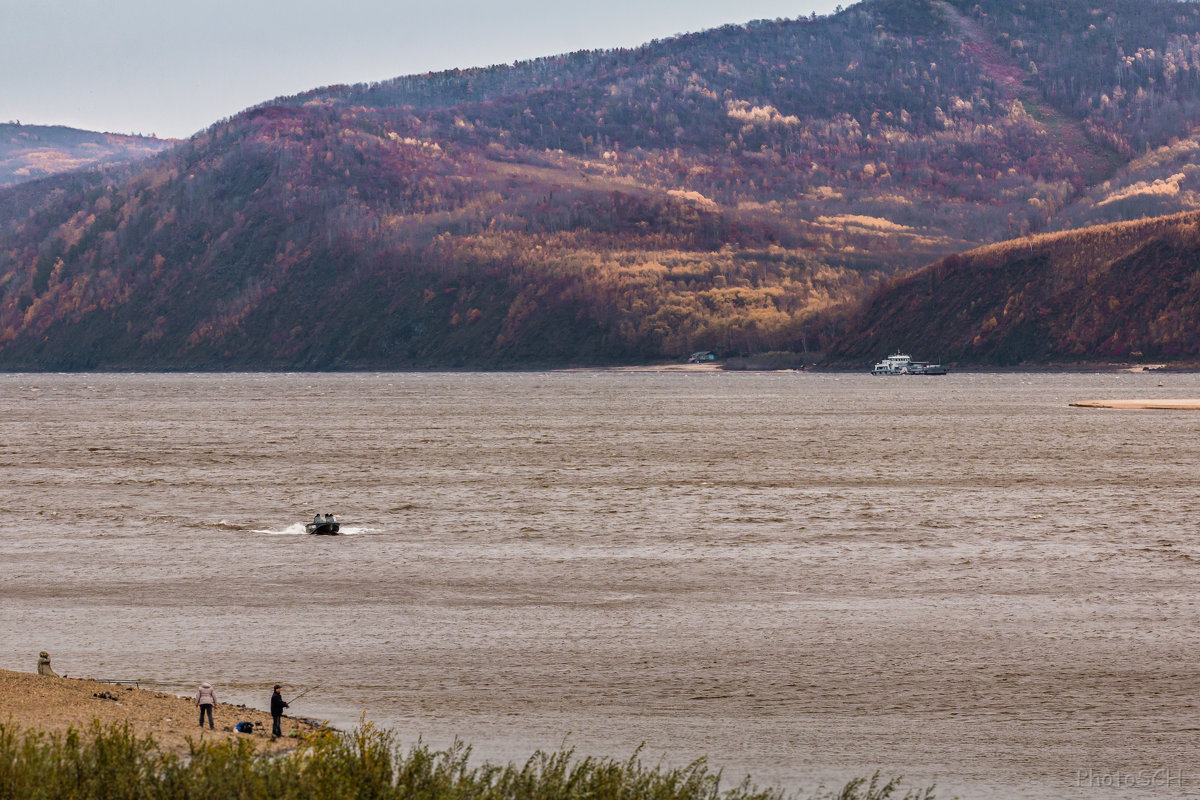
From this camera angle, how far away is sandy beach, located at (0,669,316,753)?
27.0m

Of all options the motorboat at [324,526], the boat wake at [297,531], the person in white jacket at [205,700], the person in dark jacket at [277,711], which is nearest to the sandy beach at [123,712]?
the person in dark jacket at [277,711]

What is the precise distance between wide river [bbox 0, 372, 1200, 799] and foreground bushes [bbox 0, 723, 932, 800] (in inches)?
189

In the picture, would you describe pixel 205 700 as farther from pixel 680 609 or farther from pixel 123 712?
pixel 680 609

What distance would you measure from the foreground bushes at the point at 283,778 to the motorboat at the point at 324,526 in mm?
40343

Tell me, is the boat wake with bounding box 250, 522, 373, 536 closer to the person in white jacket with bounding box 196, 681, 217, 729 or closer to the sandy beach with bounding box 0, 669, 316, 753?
the sandy beach with bounding box 0, 669, 316, 753

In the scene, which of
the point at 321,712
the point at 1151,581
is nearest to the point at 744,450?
the point at 1151,581

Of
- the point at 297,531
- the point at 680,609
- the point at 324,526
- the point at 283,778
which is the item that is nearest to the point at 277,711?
the point at 283,778

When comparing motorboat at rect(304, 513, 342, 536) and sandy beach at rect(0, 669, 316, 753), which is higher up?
sandy beach at rect(0, 669, 316, 753)

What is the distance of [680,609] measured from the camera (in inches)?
1730

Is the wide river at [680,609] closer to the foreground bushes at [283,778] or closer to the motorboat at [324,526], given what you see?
the motorboat at [324,526]

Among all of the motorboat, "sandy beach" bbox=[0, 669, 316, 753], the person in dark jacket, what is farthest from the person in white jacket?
the motorboat

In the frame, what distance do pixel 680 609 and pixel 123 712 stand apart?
1932 centimetres

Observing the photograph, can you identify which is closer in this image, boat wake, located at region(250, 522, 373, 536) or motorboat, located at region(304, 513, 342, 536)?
motorboat, located at region(304, 513, 342, 536)

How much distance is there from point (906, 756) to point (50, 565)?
120 feet
